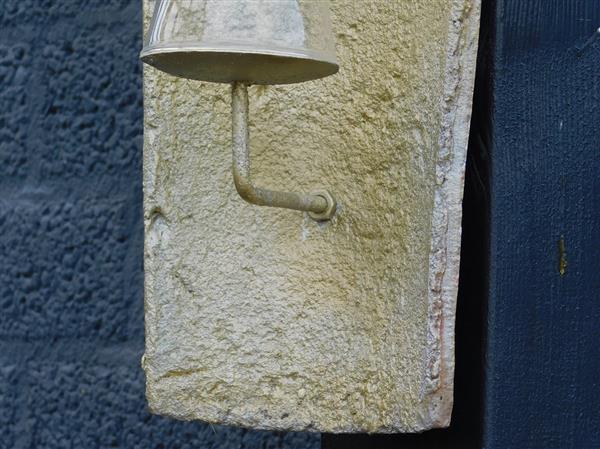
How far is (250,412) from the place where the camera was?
83 cm

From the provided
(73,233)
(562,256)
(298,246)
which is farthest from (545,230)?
(73,233)

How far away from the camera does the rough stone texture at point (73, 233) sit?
3.75 feet

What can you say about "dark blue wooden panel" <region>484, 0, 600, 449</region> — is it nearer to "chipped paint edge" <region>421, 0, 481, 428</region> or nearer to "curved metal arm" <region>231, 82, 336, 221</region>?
"chipped paint edge" <region>421, 0, 481, 428</region>

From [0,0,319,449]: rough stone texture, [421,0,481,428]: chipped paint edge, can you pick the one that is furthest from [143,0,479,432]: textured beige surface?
[0,0,319,449]: rough stone texture

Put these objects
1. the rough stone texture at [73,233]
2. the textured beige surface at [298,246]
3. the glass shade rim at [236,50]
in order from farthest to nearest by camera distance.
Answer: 1. the rough stone texture at [73,233]
2. the textured beige surface at [298,246]
3. the glass shade rim at [236,50]

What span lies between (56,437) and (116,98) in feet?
1.17

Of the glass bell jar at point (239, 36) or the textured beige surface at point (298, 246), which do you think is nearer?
the glass bell jar at point (239, 36)

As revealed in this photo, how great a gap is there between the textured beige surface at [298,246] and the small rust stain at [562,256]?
10 centimetres

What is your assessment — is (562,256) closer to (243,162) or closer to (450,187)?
(450,187)

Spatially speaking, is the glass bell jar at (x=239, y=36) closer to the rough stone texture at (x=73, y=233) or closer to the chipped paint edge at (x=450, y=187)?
the chipped paint edge at (x=450, y=187)

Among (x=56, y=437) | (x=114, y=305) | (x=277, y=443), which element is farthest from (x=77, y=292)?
(x=277, y=443)

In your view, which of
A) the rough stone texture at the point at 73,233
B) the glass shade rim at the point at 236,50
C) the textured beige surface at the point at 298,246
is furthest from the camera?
the rough stone texture at the point at 73,233

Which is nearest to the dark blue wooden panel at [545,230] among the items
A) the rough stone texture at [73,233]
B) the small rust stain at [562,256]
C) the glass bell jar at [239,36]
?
the small rust stain at [562,256]

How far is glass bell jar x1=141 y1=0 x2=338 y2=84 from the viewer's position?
26.2 inches
